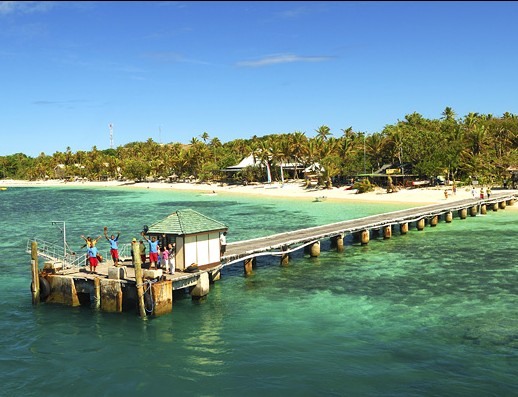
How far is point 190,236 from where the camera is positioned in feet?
71.4

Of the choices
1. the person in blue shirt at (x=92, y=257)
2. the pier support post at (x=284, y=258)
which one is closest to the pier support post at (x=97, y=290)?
the person in blue shirt at (x=92, y=257)

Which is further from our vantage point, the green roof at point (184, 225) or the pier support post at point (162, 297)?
the green roof at point (184, 225)

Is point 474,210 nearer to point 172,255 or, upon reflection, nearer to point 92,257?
point 172,255

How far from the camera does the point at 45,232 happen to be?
46719 millimetres

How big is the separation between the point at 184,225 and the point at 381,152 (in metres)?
72.6

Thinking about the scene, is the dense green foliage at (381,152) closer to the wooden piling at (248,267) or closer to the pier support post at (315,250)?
the pier support post at (315,250)

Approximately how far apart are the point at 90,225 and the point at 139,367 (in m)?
38.8

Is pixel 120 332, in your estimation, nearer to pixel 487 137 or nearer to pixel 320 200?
pixel 320 200

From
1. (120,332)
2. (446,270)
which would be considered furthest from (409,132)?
(120,332)

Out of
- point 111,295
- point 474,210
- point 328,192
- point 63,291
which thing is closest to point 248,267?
point 111,295

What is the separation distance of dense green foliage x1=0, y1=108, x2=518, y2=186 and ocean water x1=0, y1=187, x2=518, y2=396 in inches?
1902

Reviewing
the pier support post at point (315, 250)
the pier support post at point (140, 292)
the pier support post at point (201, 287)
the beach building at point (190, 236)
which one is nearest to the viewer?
the pier support post at point (140, 292)

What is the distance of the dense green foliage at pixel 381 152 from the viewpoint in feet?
246

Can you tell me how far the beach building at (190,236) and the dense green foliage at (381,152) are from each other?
190ft
